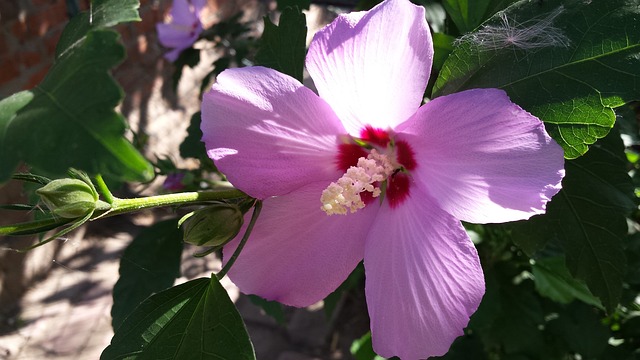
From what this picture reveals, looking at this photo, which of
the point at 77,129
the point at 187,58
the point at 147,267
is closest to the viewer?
the point at 77,129

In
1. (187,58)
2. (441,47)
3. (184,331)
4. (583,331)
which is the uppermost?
(441,47)

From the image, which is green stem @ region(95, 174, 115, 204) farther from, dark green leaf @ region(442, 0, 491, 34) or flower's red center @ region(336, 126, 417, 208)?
dark green leaf @ region(442, 0, 491, 34)

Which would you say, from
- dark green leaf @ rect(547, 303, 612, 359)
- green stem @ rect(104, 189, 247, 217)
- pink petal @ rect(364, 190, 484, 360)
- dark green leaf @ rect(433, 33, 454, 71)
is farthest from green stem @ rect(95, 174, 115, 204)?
dark green leaf @ rect(547, 303, 612, 359)

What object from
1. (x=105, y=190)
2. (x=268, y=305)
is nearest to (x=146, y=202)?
(x=105, y=190)

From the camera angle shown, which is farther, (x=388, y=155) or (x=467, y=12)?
(x=467, y=12)

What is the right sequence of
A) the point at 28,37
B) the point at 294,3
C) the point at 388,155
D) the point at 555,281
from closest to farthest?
the point at 388,155 → the point at 294,3 → the point at 555,281 → the point at 28,37

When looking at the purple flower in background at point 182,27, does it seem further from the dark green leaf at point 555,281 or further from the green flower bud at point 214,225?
the green flower bud at point 214,225

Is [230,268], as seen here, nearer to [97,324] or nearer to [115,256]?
[97,324]

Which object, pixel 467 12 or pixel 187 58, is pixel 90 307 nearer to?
pixel 187 58
